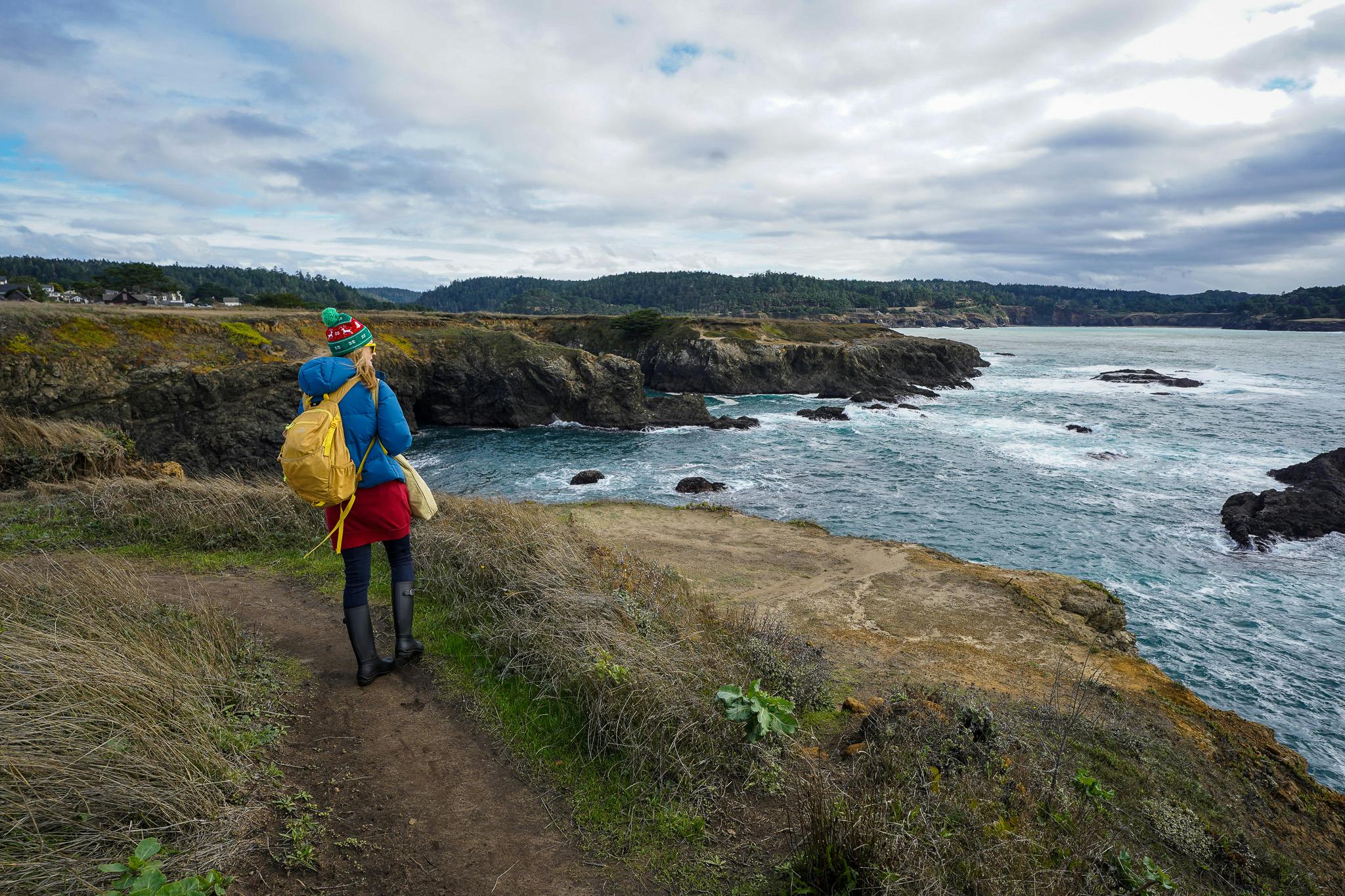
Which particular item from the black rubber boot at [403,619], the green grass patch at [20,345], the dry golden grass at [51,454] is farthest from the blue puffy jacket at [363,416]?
the green grass patch at [20,345]

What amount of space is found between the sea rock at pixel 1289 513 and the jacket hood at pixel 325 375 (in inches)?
881

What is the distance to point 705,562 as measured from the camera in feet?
42.4

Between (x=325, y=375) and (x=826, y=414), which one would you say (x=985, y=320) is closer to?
(x=826, y=414)

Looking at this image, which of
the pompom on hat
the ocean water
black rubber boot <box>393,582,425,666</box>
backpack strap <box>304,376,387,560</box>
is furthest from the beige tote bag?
the ocean water

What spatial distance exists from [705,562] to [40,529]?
10072mm

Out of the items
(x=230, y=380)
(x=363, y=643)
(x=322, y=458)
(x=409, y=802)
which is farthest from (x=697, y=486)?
(x=230, y=380)

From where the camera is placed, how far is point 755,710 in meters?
3.98

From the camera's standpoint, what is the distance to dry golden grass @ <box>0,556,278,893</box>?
2.59 m

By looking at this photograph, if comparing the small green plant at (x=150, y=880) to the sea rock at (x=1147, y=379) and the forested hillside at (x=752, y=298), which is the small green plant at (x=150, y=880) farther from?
the forested hillside at (x=752, y=298)

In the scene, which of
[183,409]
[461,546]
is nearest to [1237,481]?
[461,546]

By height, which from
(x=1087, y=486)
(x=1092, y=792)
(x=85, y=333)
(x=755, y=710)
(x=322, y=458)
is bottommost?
(x=1087, y=486)

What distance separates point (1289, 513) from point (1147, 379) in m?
45.4

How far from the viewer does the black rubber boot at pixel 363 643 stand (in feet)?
15.3

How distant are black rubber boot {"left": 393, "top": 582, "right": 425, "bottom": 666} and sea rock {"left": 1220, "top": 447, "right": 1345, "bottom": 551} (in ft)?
71.1
